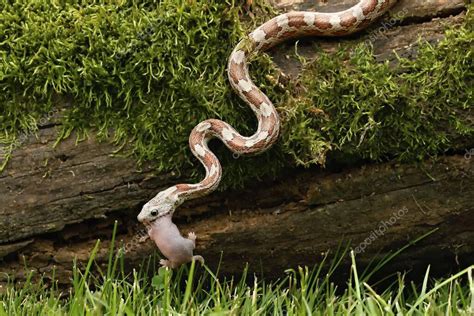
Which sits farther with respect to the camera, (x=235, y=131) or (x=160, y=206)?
(x=235, y=131)

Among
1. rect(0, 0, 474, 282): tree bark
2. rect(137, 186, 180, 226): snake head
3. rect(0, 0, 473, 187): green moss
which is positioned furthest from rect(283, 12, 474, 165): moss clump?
rect(137, 186, 180, 226): snake head

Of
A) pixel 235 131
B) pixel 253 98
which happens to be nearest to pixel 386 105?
pixel 253 98

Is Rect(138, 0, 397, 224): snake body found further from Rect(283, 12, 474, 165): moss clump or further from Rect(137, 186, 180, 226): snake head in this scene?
Rect(283, 12, 474, 165): moss clump

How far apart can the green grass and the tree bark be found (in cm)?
19

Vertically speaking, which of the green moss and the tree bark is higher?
the green moss

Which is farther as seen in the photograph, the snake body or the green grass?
the snake body

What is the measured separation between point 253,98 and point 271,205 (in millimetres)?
895

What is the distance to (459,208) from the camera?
512 centimetres

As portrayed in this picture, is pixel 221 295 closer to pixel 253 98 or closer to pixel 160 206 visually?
pixel 160 206

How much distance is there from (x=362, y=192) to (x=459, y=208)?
0.75 meters

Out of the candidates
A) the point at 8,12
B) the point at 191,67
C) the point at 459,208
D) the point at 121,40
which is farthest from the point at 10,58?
the point at 459,208

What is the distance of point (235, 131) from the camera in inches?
204

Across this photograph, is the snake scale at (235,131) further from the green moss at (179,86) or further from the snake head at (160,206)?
the green moss at (179,86)

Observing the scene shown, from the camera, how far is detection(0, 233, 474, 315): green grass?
175 inches
